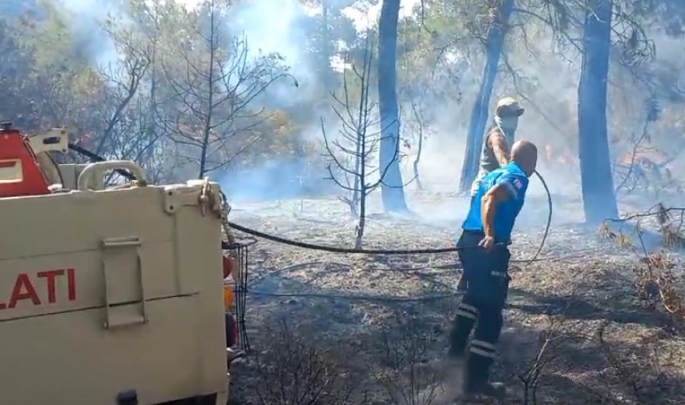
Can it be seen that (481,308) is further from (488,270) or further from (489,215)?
(489,215)

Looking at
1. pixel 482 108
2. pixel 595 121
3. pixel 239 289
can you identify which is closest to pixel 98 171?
pixel 239 289

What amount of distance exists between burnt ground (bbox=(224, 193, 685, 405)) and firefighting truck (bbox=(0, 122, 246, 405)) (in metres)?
1.33

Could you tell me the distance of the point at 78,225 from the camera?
2648mm

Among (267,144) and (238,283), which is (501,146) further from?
(267,144)

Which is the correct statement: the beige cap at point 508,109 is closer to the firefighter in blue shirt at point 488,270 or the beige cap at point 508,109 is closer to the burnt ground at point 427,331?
the firefighter in blue shirt at point 488,270

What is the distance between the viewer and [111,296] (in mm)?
2699

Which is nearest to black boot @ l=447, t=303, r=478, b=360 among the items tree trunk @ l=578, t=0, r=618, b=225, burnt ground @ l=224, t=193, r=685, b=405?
burnt ground @ l=224, t=193, r=685, b=405

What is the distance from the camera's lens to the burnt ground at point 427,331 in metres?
4.80

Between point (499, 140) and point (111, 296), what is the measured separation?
4022mm

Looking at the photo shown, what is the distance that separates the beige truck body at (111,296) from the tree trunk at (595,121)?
36.3 ft

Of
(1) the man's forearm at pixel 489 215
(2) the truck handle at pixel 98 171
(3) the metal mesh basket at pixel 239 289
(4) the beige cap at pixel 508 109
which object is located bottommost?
(3) the metal mesh basket at pixel 239 289

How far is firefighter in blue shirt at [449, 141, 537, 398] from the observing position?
4.96m

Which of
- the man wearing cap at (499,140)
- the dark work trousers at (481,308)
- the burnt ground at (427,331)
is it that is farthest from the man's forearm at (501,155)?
the burnt ground at (427,331)

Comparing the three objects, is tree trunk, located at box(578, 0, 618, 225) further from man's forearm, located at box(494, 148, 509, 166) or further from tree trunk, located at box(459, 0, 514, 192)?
man's forearm, located at box(494, 148, 509, 166)
